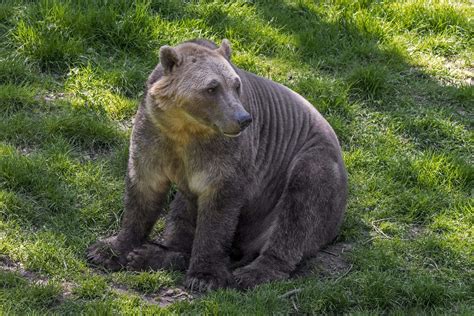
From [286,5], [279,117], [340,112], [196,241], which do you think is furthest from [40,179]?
[286,5]

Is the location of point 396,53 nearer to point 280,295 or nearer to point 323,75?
point 323,75

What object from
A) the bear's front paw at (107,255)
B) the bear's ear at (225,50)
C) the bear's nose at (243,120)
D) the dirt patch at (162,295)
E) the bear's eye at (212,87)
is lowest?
the bear's front paw at (107,255)

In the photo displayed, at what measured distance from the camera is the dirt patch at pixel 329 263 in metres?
7.23

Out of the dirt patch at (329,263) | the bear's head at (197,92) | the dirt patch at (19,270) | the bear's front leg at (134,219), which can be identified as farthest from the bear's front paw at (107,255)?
the dirt patch at (329,263)

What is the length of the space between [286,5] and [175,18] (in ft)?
4.72

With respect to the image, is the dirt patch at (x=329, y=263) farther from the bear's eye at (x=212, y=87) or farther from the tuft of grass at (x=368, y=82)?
the tuft of grass at (x=368, y=82)

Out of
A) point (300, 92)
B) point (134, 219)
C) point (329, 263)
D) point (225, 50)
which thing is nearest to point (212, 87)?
point (225, 50)

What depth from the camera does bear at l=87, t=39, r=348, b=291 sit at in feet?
21.8

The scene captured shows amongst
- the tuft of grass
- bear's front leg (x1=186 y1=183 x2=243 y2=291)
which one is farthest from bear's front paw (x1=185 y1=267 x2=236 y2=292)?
the tuft of grass

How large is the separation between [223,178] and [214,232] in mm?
415

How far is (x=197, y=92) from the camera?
6.53m

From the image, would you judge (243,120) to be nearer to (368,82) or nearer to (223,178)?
(223,178)

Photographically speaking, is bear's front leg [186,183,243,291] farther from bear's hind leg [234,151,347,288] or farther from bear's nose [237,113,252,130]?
bear's nose [237,113,252,130]

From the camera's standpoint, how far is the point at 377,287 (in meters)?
6.78
